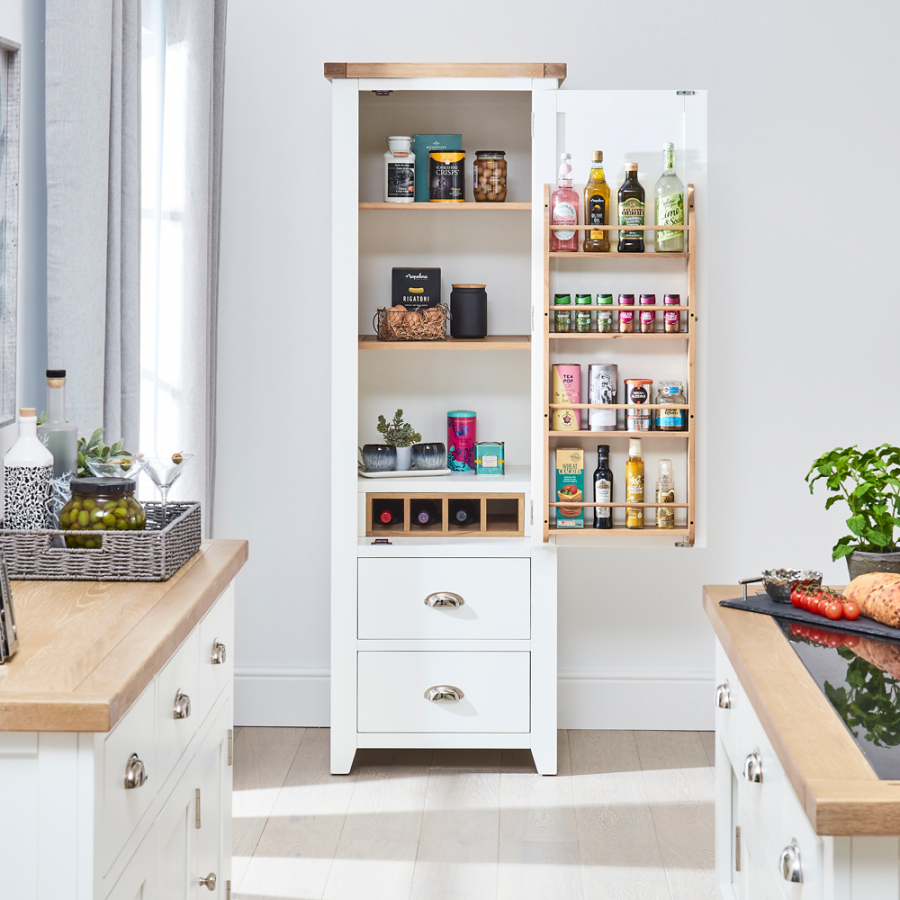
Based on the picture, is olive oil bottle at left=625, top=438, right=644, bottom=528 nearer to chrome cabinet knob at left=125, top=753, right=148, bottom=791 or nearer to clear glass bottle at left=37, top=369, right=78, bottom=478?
clear glass bottle at left=37, top=369, right=78, bottom=478

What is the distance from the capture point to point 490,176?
3.09m

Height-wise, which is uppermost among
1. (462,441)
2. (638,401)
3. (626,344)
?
(626,344)

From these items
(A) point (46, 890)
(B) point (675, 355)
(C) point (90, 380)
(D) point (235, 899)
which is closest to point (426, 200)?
(B) point (675, 355)

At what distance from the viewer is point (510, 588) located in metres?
3.04

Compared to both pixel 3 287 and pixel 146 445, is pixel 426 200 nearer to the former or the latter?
pixel 146 445

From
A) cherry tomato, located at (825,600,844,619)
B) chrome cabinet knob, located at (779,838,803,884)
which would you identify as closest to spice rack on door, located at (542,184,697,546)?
cherry tomato, located at (825,600,844,619)

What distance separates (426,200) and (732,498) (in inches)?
55.6

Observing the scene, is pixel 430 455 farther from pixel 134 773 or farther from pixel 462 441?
pixel 134 773

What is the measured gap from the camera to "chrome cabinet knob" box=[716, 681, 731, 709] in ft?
5.81

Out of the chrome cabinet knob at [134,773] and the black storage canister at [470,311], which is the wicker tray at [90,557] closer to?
the chrome cabinet knob at [134,773]

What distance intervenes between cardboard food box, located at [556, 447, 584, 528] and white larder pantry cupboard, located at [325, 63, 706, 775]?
3cm

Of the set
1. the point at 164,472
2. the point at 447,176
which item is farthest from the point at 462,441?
the point at 164,472

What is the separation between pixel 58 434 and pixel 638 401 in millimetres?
1599

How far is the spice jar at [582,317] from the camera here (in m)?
2.86
